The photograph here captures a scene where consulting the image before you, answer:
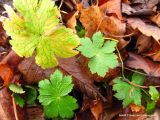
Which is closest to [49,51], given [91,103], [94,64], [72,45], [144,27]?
[72,45]

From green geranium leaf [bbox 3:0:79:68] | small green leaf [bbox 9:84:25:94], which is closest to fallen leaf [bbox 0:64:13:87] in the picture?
small green leaf [bbox 9:84:25:94]

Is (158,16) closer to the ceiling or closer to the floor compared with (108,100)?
closer to the ceiling

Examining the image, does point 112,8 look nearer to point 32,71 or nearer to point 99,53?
point 99,53

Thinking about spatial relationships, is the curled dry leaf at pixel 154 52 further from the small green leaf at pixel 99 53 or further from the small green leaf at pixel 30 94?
the small green leaf at pixel 30 94

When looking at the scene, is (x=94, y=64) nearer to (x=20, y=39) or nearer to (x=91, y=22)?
(x=91, y=22)

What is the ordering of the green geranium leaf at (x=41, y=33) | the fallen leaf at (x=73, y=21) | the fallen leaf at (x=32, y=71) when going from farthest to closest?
the fallen leaf at (x=73, y=21) < the fallen leaf at (x=32, y=71) < the green geranium leaf at (x=41, y=33)

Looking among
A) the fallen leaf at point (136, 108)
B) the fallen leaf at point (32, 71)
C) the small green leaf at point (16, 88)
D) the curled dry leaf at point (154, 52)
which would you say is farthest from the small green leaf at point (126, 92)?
the small green leaf at point (16, 88)
